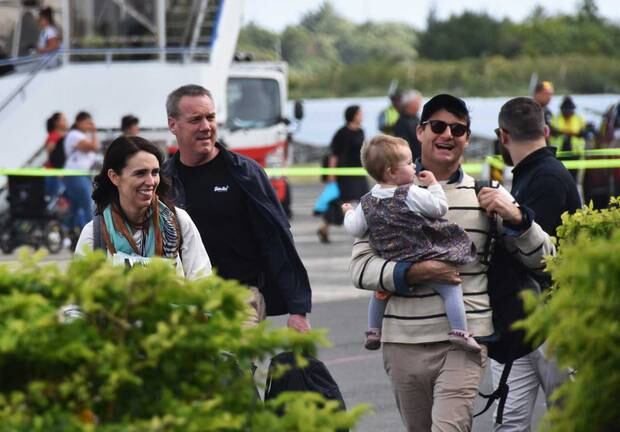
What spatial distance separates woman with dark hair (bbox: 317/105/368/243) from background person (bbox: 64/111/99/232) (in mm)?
3015

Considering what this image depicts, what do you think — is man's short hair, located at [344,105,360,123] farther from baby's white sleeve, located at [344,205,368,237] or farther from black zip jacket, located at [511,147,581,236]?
baby's white sleeve, located at [344,205,368,237]

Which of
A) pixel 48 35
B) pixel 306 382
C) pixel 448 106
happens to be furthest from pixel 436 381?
pixel 48 35

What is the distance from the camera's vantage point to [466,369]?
5703 millimetres

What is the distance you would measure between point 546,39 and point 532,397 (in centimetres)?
7642

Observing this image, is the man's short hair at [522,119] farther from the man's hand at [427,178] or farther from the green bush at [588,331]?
the green bush at [588,331]

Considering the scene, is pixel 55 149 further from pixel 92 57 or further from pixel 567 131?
pixel 567 131

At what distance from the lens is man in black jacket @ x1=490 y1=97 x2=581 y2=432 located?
6305 millimetres

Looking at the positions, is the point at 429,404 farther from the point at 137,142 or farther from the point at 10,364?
the point at 10,364

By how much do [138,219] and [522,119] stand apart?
5.97 ft

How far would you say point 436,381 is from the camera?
5730mm

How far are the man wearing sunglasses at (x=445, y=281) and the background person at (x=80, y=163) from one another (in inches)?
470

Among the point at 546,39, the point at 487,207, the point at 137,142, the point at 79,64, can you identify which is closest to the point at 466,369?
the point at 487,207

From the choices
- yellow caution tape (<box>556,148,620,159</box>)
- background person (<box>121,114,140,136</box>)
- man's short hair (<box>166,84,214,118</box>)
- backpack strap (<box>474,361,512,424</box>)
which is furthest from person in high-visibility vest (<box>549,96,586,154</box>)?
backpack strap (<box>474,361,512,424</box>)

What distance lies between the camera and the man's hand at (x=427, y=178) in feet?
18.4
